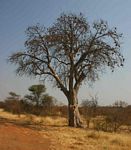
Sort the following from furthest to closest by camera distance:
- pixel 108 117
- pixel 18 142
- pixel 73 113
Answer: pixel 108 117 < pixel 73 113 < pixel 18 142

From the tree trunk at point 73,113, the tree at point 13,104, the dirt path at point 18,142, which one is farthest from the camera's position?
the tree at point 13,104

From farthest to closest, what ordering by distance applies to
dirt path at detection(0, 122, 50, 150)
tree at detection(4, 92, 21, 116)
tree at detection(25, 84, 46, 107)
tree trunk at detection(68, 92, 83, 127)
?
tree at detection(25, 84, 46, 107), tree at detection(4, 92, 21, 116), tree trunk at detection(68, 92, 83, 127), dirt path at detection(0, 122, 50, 150)

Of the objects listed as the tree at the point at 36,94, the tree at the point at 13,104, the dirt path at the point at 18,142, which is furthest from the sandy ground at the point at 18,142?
the tree at the point at 36,94

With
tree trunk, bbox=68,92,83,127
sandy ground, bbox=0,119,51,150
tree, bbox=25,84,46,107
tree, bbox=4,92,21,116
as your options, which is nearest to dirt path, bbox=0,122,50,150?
sandy ground, bbox=0,119,51,150

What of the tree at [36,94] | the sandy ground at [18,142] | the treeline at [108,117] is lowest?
the sandy ground at [18,142]

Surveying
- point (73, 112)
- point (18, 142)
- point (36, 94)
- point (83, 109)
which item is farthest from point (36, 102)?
point (18, 142)

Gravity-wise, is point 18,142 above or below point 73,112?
below

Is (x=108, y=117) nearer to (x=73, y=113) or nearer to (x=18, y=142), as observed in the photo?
(x=73, y=113)

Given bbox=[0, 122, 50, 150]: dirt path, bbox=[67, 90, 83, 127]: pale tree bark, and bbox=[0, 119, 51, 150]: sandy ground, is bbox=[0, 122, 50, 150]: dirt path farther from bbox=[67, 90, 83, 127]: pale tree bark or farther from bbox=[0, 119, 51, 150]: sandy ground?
bbox=[67, 90, 83, 127]: pale tree bark

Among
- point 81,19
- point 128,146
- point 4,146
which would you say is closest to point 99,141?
point 128,146

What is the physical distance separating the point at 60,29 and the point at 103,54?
3.24 m

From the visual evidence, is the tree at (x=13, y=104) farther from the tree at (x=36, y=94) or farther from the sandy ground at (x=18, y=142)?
the sandy ground at (x=18, y=142)

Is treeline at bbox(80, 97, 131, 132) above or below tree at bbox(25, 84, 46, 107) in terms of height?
below

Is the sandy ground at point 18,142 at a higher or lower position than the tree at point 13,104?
lower
